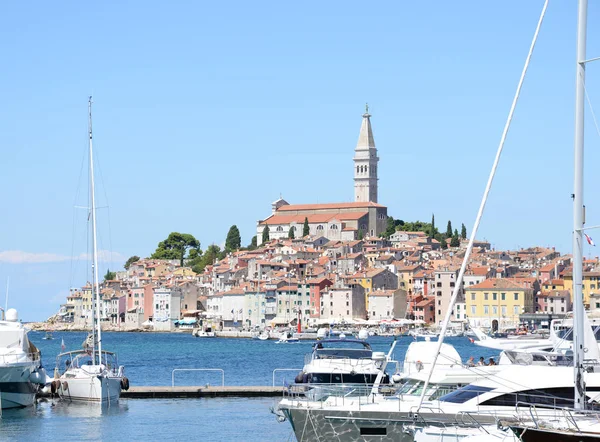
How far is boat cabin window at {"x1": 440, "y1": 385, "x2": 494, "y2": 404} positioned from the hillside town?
265 feet

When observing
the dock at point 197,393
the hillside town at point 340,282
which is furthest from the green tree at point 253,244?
the dock at point 197,393

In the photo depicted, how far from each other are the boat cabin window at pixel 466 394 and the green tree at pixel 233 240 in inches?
5143

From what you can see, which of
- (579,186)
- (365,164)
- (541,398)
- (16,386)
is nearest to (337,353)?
(16,386)

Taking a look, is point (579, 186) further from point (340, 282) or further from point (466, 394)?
point (340, 282)

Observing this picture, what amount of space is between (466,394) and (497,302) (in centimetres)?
8947

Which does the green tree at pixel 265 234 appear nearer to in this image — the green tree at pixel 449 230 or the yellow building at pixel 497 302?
the green tree at pixel 449 230

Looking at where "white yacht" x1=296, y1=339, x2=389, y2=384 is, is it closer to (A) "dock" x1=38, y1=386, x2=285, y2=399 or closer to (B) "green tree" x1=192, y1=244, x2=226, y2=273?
(A) "dock" x1=38, y1=386, x2=285, y2=399

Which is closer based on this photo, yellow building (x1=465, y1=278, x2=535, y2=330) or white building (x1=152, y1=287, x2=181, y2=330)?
yellow building (x1=465, y1=278, x2=535, y2=330)

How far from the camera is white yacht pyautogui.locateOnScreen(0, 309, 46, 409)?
942 inches

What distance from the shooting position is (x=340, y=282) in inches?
4456

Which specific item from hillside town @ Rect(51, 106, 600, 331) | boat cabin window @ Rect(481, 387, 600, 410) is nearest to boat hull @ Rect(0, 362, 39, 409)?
boat cabin window @ Rect(481, 387, 600, 410)

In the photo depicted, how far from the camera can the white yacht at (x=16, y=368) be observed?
78.5 ft

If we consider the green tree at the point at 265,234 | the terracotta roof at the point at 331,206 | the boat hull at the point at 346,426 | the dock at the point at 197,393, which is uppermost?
the terracotta roof at the point at 331,206

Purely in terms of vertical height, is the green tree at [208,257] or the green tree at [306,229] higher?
the green tree at [306,229]
